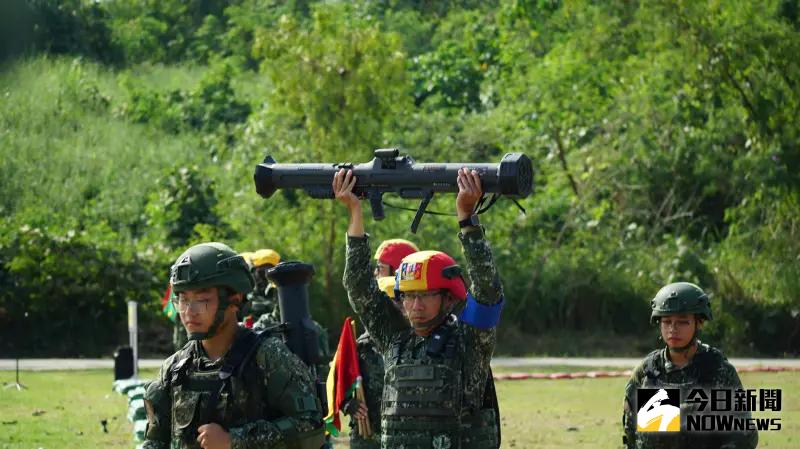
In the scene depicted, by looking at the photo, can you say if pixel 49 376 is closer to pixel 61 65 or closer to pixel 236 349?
pixel 61 65

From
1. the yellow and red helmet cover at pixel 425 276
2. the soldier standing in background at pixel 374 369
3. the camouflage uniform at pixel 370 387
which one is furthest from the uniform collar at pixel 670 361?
the camouflage uniform at pixel 370 387

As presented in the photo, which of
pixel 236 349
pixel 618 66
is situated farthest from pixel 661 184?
pixel 236 349

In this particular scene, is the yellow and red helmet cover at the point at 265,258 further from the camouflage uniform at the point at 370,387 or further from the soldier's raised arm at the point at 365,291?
the soldier's raised arm at the point at 365,291

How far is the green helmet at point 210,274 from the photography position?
19.0ft

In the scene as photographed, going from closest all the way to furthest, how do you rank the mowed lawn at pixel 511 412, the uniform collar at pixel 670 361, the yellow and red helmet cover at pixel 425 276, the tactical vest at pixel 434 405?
the tactical vest at pixel 434 405 < the yellow and red helmet cover at pixel 425 276 < the uniform collar at pixel 670 361 < the mowed lawn at pixel 511 412

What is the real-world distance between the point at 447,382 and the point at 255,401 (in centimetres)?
166

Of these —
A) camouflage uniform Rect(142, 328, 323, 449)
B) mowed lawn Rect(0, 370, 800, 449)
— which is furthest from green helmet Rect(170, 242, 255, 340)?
mowed lawn Rect(0, 370, 800, 449)

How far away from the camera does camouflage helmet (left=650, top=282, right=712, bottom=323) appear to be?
830 cm

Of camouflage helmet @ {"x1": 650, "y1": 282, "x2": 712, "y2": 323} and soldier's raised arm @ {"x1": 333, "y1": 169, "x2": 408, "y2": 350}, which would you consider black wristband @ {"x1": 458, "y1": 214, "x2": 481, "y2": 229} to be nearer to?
soldier's raised arm @ {"x1": 333, "y1": 169, "x2": 408, "y2": 350}

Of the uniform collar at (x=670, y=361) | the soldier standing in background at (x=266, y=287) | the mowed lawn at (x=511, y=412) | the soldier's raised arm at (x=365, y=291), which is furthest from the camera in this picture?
the mowed lawn at (x=511, y=412)

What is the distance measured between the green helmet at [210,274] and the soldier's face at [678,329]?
316 centimetres

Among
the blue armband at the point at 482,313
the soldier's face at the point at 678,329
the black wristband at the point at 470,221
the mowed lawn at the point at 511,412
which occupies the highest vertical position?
the black wristband at the point at 470,221

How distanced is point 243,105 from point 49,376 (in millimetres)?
16224

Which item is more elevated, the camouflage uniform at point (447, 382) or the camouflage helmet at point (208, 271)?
the camouflage helmet at point (208, 271)
